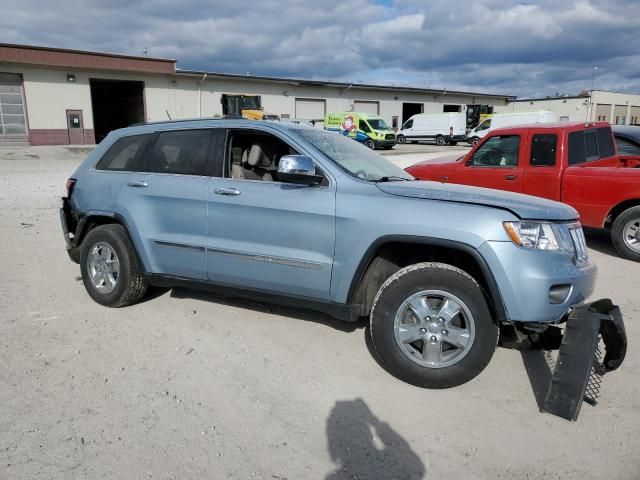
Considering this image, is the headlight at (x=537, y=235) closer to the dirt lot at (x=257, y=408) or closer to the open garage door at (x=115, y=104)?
the dirt lot at (x=257, y=408)

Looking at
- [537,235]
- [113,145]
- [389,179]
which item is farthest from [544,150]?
[113,145]

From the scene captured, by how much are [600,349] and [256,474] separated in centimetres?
293

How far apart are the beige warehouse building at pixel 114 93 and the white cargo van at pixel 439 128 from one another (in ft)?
23.1

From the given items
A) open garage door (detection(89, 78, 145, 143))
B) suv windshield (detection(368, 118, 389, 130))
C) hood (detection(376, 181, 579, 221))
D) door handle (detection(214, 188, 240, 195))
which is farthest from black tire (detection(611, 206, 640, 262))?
open garage door (detection(89, 78, 145, 143))

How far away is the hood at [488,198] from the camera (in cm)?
330

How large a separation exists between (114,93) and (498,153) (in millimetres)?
39607

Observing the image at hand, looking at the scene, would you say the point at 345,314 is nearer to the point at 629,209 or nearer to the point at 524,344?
the point at 524,344

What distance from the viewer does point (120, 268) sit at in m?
4.63

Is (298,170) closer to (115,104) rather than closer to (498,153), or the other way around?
(498,153)

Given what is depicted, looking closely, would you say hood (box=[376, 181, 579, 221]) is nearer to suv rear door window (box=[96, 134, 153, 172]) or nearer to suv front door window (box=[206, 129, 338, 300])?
suv front door window (box=[206, 129, 338, 300])

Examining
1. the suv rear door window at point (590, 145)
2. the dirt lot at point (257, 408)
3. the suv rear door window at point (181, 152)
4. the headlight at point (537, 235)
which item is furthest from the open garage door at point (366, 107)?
the headlight at point (537, 235)

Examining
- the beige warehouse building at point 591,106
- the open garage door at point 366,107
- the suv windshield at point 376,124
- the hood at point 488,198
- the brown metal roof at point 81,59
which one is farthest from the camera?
the beige warehouse building at point 591,106

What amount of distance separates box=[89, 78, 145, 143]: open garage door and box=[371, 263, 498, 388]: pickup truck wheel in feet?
111

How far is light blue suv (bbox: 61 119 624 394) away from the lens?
10.6 ft
